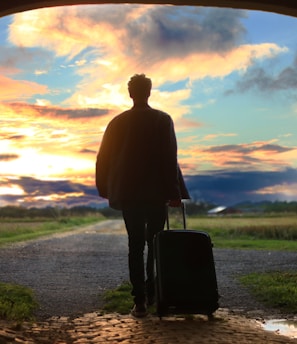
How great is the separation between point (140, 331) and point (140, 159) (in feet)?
3.26

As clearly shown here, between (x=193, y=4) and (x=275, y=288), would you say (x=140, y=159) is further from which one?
(x=275, y=288)

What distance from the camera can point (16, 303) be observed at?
4.06 metres

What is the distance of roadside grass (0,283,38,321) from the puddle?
4.71 ft

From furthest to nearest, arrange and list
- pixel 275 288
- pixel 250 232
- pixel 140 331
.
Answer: pixel 250 232 < pixel 275 288 < pixel 140 331

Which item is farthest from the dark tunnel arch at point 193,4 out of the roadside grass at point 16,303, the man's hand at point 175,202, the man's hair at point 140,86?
the roadside grass at point 16,303

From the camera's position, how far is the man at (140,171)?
138 inches

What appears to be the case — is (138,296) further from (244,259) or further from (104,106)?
(244,259)

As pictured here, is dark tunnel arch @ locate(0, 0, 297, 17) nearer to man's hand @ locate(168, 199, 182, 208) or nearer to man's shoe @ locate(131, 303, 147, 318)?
man's hand @ locate(168, 199, 182, 208)

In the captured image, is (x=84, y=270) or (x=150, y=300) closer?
(x=150, y=300)

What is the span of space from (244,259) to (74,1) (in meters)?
4.50

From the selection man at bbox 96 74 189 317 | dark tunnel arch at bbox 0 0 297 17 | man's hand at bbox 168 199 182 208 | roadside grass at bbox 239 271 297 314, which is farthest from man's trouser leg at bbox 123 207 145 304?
dark tunnel arch at bbox 0 0 297 17

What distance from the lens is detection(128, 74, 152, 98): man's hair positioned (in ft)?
11.8

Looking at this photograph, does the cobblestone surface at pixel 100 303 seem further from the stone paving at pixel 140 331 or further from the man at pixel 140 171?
the man at pixel 140 171

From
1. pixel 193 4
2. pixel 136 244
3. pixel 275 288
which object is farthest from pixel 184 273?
pixel 193 4
